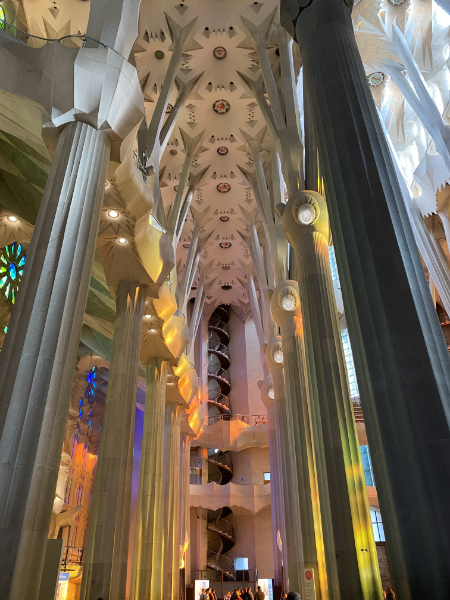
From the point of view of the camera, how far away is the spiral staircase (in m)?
20.7

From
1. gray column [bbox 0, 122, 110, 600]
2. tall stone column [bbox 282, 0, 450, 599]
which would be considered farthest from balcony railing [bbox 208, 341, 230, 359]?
tall stone column [bbox 282, 0, 450, 599]

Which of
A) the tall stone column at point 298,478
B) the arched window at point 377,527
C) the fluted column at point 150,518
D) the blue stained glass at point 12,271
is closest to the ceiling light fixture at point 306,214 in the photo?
the tall stone column at point 298,478

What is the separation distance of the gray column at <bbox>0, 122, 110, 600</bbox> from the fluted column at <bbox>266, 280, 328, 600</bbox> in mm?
5224

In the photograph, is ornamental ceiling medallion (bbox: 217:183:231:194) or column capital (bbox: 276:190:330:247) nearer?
column capital (bbox: 276:190:330:247)

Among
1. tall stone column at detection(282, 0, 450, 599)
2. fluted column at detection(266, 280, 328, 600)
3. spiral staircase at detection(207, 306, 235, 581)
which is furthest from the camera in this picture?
spiral staircase at detection(207, 306, 235, 581)

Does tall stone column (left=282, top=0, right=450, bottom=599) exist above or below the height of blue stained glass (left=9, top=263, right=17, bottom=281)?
below

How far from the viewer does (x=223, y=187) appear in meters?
18.6

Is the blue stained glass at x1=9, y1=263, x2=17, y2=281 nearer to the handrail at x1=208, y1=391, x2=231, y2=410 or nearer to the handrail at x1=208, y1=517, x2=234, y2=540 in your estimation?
the handrail at x1=208, y1=391, x2=231, y2=410

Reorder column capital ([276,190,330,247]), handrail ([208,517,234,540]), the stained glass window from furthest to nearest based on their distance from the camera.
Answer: handrail ([208,517,234,540]) < the stained glass window < column capital ([276,190,330,247])

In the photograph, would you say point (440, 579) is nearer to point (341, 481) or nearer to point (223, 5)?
point (341, 481)

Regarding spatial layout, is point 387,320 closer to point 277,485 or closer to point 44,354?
point 44,354

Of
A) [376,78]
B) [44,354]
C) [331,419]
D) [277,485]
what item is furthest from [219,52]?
[277,485]

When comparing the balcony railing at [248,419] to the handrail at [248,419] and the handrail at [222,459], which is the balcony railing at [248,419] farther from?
the handrail at [222,459]

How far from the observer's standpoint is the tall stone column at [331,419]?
593 centimetres
